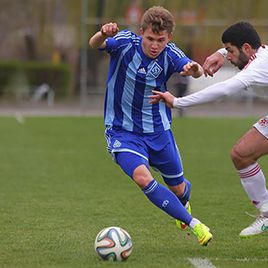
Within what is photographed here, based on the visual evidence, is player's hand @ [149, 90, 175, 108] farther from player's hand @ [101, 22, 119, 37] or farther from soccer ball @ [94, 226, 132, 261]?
soccer ball @ [94, 226, 132, 261]

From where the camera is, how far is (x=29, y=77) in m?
34.6

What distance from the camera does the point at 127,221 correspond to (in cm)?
859

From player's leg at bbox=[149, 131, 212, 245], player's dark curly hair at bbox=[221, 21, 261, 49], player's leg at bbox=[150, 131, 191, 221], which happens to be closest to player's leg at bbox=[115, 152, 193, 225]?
player's leg at bbox=[149, 131, 212, 245]

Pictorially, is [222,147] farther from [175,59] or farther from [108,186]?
[175,59]

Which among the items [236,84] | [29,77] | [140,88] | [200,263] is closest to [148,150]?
[140,88]

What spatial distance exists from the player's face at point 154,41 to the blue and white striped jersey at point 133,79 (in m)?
0.13

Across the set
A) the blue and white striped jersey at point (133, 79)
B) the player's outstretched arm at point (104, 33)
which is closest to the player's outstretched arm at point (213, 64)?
the blue and white striped jersey at point (133, 79)

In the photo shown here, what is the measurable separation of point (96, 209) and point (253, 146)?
8.52ft

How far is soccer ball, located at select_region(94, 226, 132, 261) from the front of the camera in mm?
6691

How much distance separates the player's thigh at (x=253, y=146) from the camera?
24.1ft

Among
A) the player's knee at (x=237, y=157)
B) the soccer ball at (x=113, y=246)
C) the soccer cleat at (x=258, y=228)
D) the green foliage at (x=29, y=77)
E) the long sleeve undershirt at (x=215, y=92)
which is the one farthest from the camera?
the green foliage at (x=29, y=77)

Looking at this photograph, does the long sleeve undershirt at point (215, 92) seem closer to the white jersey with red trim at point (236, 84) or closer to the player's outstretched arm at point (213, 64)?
the white jersey with red trim at point (236, 84)

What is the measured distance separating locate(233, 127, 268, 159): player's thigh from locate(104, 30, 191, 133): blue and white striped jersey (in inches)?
29.9

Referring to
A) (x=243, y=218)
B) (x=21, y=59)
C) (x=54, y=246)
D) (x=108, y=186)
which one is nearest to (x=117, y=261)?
(x=54, y=246)
